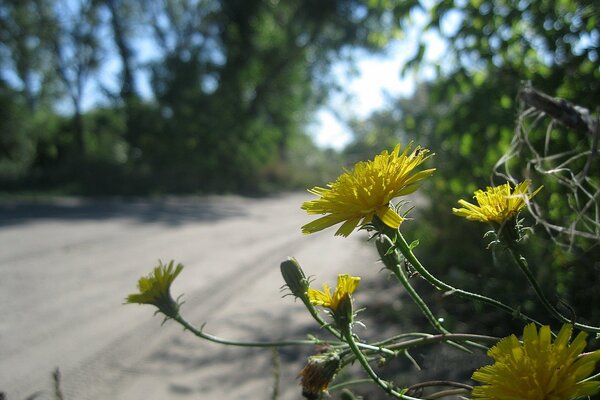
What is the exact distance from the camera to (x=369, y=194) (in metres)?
0.86

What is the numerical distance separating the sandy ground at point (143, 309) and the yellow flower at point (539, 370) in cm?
73

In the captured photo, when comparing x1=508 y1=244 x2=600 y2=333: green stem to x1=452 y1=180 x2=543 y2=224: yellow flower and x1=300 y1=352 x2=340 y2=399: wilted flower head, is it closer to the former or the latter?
x1=452 y1=180 x2=543 y2=224: yellow flower

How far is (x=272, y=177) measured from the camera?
28.3m

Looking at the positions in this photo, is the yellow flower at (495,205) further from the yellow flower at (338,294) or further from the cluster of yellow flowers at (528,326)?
the yellow flower at (338,294)

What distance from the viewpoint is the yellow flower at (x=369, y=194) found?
838mm

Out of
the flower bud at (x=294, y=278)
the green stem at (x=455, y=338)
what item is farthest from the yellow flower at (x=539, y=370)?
the flower bud at (x=294, y=278)

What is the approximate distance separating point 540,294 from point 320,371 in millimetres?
420

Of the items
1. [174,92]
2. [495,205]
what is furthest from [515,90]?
[174,92]

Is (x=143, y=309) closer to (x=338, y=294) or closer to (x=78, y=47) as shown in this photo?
(x=338, y=294)

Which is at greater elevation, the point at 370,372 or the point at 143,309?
the point at 370,372

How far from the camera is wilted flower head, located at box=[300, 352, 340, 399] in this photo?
103cm

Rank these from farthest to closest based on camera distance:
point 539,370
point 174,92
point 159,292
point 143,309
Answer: point 174,92 < point 143,309 < point 159,292 < point 539,370

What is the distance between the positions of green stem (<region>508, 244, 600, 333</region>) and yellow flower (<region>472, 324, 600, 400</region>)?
3.1 inches

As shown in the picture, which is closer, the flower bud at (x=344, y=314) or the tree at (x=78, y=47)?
the flower bud at (x=344, y=314)
